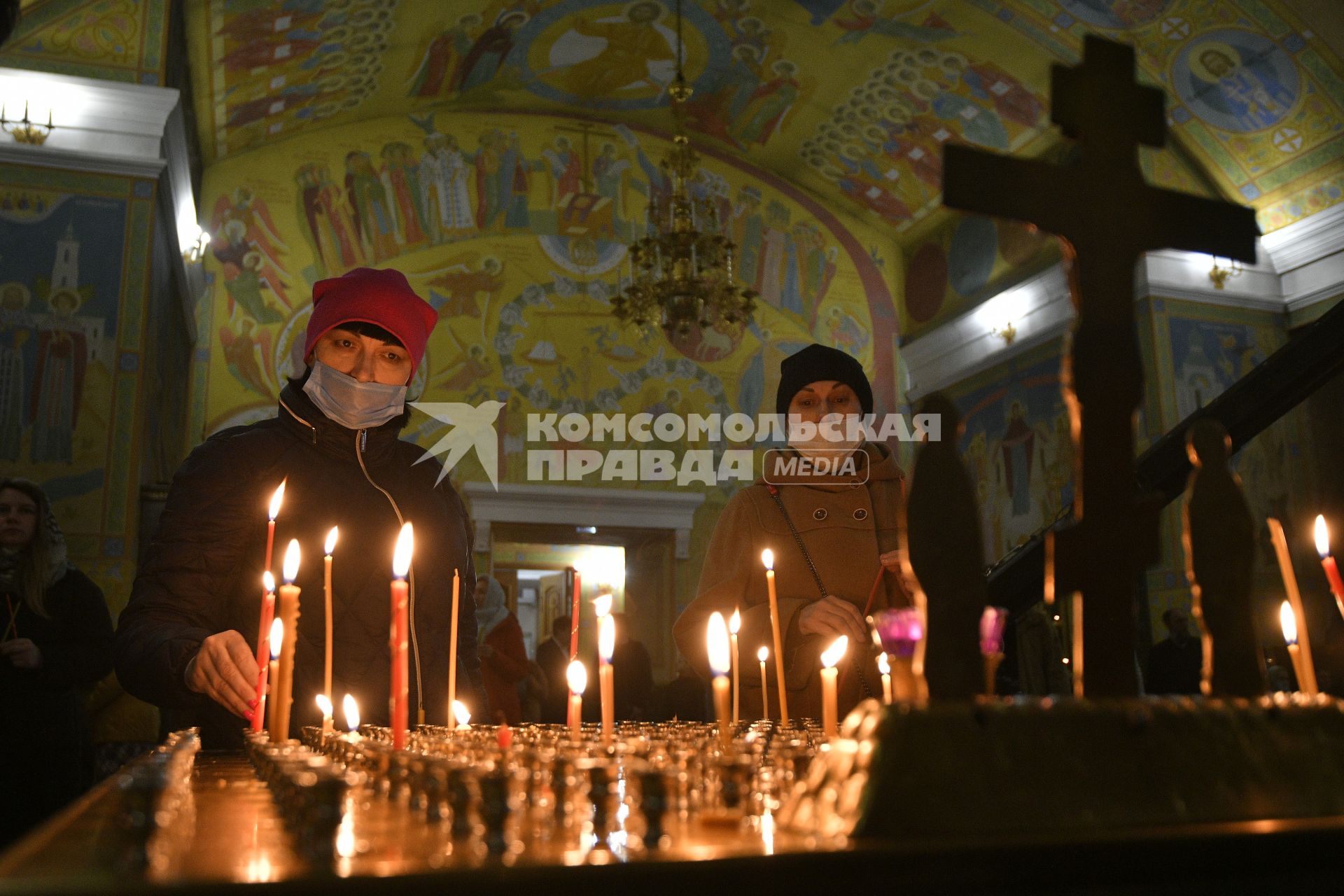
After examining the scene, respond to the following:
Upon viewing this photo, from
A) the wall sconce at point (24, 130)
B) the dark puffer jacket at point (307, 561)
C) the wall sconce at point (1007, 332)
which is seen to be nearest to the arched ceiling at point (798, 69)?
the wall sconce at point (24, 130)

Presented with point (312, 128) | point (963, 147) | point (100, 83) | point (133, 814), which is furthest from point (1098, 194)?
point (312, 128)

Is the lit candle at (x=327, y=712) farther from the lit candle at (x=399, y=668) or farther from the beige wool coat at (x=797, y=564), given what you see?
the beige wool coat at (x=797, y=564)

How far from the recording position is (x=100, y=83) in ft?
27.0

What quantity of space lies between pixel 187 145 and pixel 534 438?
→ 15.9 feet

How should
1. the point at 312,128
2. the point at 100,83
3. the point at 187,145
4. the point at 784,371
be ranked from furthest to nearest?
the point at 312,128
the point at 187,145
the point at 100,83
the point at 784,371

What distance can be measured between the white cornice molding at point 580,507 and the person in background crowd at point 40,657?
26.3ft

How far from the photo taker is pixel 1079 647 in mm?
877

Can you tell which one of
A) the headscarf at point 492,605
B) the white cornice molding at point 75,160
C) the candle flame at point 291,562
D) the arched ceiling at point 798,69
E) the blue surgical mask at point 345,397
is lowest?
the candle flame at point 291,562

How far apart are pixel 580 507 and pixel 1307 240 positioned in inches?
326

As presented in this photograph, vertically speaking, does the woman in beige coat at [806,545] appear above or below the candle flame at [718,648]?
above

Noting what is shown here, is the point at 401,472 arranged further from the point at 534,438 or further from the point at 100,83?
the point at 534,438

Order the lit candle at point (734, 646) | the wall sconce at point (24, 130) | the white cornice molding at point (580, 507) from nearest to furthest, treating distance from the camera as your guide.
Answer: the lit candle at point (734, 646), the wall sconce at point (24, 130), the white cornice molding at point (580, 507)

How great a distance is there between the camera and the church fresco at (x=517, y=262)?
1205 cm

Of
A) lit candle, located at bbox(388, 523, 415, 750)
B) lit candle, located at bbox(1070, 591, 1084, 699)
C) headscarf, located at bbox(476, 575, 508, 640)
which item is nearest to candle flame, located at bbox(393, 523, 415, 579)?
lit candle, located at bbox(388, 523, 415, 750)
